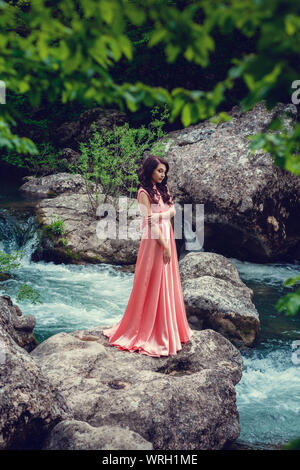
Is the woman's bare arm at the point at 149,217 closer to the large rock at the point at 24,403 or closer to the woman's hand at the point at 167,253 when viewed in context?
the woman's hand at the point at 167,253

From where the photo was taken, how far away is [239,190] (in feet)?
31.9

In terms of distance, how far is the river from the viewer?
520 centimetres

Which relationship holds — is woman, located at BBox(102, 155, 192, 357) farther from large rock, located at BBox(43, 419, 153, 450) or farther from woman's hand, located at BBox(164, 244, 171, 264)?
large rock, located at BBox(43, 419, 153, 450)

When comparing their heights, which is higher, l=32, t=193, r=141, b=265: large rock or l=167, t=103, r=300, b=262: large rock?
l=167, t=103, r=300, b=262: large rock

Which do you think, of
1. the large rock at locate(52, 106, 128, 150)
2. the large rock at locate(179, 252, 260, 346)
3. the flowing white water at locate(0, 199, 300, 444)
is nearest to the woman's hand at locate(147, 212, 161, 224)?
the large rock at locate(179, 252, 260, 346)

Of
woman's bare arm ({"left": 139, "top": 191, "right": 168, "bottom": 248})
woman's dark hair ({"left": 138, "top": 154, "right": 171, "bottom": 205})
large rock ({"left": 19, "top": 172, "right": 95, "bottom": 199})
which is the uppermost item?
large rock ({"left": 19, "top": 172, "right": 95, "bottom": 199})

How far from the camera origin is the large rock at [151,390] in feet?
12.9

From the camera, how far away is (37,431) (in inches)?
143

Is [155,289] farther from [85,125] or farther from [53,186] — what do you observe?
[85,125]

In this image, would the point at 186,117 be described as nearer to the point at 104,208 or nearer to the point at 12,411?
the point at 12,411

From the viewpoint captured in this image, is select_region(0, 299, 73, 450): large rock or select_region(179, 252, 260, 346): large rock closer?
select_region(0, 299, 73, 450): large rock

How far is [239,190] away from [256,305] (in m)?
2.58
